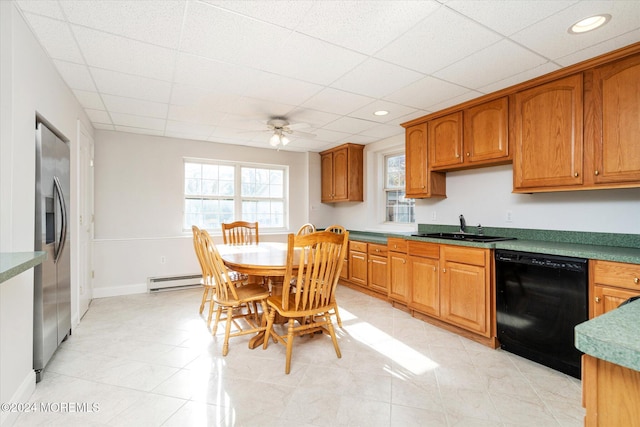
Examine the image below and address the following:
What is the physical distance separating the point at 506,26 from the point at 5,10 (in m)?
2.85

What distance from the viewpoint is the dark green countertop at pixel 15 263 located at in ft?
3.54

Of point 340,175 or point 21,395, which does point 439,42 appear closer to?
point 340,175

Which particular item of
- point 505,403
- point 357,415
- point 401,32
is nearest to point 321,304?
point 357,415

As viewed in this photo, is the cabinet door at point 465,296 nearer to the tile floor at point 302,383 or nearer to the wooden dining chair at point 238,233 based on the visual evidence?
the tile floor at point 302,383

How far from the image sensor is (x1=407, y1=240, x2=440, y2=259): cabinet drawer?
120 inches

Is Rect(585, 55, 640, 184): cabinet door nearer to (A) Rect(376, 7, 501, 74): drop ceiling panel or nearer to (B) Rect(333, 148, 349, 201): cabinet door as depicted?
(A) Rect(376, 7, 501, 74): drop ceiling panel

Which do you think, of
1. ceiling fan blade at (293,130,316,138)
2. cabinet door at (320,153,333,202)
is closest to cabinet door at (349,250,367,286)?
cabinet door at (320,153,333,202)

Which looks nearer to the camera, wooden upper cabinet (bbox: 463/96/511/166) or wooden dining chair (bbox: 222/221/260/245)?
wooden upper cabinet (bbox: 463/96/511/166)

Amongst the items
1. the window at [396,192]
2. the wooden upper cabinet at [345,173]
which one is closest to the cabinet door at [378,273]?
the window at [396,192]

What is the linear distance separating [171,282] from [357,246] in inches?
110

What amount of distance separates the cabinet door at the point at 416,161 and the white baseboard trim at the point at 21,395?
3787mm

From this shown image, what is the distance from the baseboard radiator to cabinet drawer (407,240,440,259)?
3213 millimetres

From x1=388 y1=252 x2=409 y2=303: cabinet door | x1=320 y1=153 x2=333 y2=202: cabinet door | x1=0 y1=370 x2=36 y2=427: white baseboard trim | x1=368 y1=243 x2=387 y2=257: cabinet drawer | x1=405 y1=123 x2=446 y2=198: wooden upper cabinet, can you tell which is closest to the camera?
x1=0 y1=370 x2=36 y2=427: white baseboard trim

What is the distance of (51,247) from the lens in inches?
88.7
